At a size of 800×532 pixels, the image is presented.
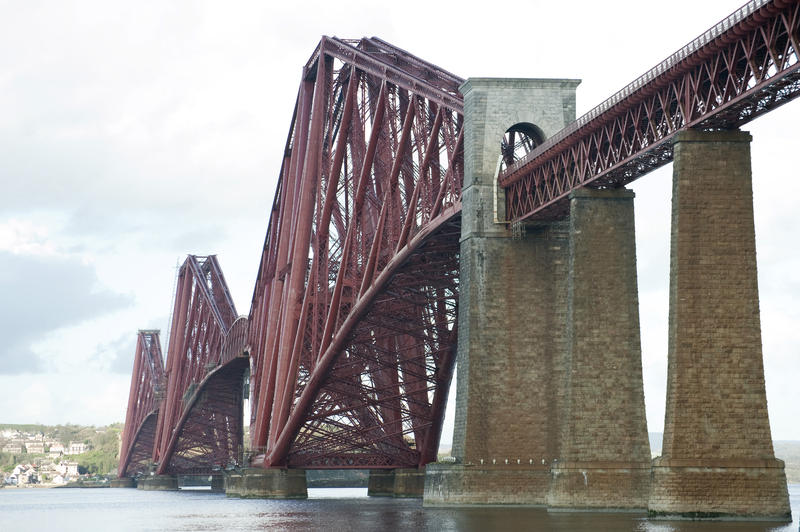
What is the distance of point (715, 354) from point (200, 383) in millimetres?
102727

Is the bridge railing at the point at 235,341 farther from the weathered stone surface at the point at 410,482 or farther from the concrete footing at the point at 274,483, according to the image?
the weathered stone surface at the point at 410,482

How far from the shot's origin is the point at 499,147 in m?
67.6

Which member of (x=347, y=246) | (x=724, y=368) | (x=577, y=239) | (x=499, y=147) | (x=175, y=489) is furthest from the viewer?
(x=175, y=489)

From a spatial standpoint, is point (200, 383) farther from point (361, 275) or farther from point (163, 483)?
point (361, 275)

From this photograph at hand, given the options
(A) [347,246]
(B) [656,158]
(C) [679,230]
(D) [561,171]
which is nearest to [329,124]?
(A) [347,246]

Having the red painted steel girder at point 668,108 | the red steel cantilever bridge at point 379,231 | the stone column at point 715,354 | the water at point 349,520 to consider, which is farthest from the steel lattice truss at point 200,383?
the stone column at point 715,354

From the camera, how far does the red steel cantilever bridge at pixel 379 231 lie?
2314 inches

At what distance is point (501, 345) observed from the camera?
65125mm

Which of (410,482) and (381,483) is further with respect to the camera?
(381,483)

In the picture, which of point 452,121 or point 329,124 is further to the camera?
point 329,124

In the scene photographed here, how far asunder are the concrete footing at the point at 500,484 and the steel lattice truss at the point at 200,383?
254ft

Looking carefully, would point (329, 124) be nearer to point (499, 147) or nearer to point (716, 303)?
point (499, 147)

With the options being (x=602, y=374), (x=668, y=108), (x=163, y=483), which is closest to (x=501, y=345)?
(x=602, y=374)

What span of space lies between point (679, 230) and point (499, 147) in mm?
21055
